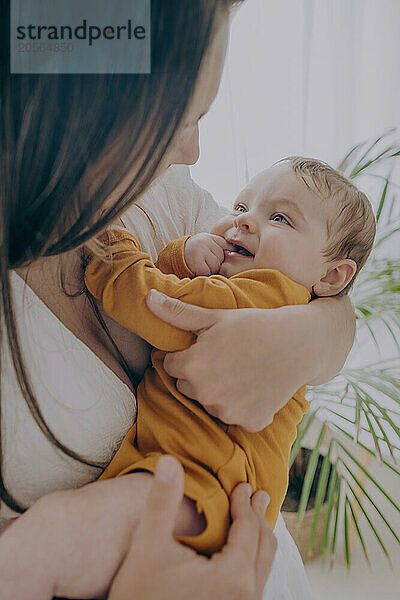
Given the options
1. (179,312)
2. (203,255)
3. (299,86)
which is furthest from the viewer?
(299,86)

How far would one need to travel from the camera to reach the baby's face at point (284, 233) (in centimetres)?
65

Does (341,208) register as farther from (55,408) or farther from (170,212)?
(55,408)

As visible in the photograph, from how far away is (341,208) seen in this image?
0.68m

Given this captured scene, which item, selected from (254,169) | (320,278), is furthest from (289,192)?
(254,169)

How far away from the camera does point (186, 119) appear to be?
1.61 ft

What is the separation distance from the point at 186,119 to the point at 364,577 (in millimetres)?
1163

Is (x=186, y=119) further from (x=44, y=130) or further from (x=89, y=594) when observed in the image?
(x=89, y=594)

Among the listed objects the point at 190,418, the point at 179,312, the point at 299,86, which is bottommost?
the point at 190,418

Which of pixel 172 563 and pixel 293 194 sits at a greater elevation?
pixel 293 194

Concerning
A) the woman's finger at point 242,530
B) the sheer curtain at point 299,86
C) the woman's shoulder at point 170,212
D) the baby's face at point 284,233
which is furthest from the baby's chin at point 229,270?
the sheer curtain at point 299,86

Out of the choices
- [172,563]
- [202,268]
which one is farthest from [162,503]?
[202,268]

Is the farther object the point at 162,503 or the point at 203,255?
the point at 203,255

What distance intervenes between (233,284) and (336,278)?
0.18 m

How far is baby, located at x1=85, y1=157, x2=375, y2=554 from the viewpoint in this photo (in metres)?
0.54
